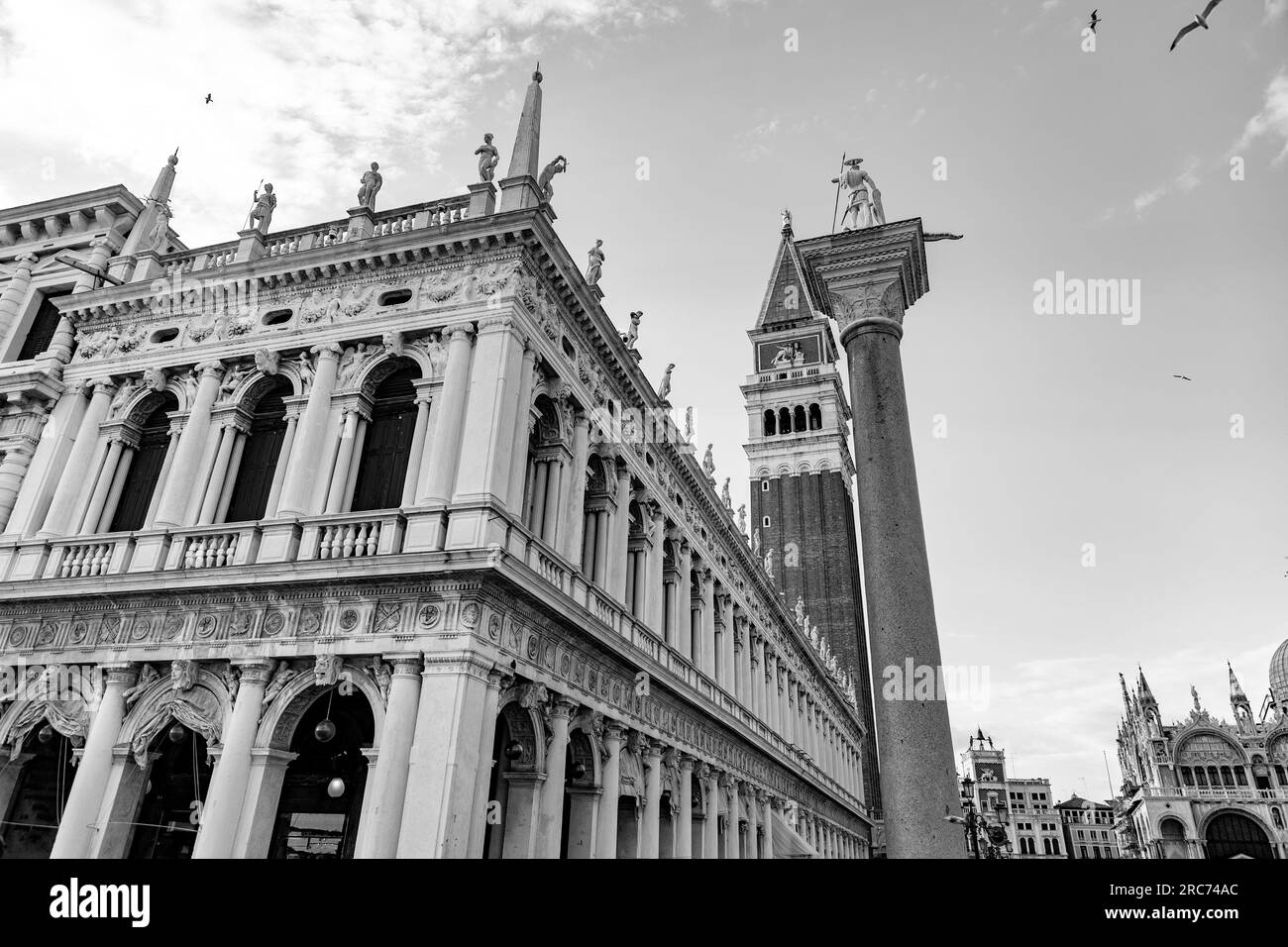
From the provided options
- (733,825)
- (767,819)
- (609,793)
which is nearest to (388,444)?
(609,793)

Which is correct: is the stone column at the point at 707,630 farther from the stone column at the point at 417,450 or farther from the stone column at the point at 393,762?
the stone column at the point at 393,762

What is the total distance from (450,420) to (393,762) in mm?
5793

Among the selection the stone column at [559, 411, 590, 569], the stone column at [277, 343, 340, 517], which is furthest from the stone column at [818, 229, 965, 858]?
the stone column at [277, 343, 340, 517]

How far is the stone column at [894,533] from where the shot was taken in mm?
6742

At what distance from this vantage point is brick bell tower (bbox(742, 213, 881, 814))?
6172 centimetres

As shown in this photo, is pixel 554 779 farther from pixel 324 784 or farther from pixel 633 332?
pixel 633 332

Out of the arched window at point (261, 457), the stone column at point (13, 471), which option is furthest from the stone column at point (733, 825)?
the stone column at point (13, 471)

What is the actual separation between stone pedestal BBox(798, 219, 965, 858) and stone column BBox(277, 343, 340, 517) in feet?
33.5

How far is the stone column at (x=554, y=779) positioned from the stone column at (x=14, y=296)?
16.2m
